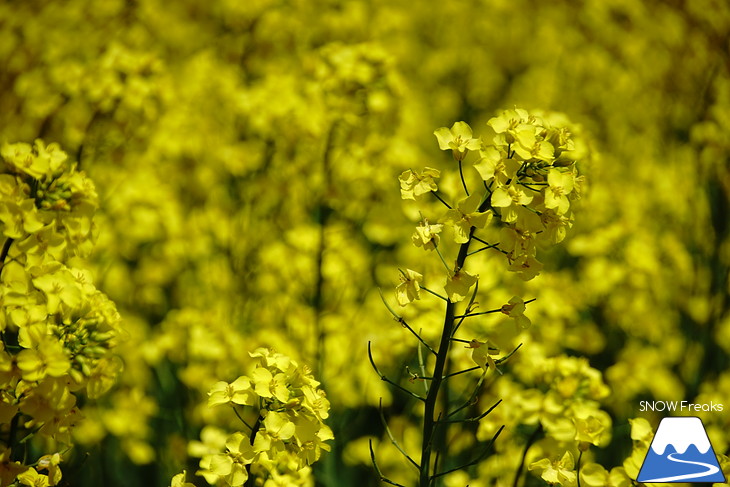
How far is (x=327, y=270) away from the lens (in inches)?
142

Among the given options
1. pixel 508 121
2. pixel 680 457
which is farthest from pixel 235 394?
pixel 680 457

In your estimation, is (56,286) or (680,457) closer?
(56,286)

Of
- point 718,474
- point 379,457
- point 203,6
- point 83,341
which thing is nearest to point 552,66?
point 203,6

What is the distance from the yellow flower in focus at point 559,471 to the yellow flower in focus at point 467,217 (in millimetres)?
652

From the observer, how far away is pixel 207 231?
425 cm

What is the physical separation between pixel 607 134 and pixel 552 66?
1084mm

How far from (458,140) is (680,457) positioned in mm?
1142

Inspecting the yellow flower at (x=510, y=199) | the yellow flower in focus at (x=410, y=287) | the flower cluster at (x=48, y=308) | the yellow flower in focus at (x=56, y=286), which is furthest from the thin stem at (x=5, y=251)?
the yellow flower at (x=510, y=199)

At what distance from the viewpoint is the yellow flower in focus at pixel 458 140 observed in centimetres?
174

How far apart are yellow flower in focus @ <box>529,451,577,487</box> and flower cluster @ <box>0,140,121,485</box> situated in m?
1.17

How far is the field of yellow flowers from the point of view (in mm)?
1714

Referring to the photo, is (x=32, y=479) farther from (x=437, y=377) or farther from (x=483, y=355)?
(x=483, y=355)

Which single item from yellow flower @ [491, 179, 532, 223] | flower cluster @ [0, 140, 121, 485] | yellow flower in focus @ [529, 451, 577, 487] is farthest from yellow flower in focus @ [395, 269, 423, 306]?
flower cluster @ [0, 140, 121, 485]

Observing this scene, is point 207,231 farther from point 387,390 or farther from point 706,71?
point 706,71
